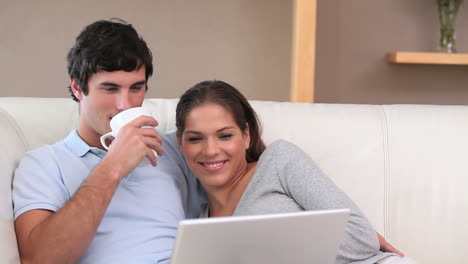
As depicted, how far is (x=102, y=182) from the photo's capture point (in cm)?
134

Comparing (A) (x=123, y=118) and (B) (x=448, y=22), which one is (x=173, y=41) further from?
(A) (x=123, y=118)

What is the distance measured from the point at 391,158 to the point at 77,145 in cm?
91

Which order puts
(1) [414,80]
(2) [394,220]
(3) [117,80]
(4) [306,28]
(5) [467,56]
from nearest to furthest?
1. (3) [117,80]
2. (2) [394,220]
3. (4) [306,28]
4. (5) [467,56]
5. (1) [414,80]

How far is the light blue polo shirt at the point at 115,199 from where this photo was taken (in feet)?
4.56

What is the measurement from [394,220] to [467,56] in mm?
1265

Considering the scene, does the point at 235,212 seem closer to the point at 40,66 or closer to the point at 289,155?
the point at 289,155

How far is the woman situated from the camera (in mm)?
1401

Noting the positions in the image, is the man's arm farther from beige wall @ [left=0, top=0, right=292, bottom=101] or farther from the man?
beige wall @ [left=0, top=0, right=292, bottom=101]

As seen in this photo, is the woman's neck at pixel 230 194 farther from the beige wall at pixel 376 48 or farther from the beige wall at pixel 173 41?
the beige wall at pixel 376 48

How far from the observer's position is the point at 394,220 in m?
1.78

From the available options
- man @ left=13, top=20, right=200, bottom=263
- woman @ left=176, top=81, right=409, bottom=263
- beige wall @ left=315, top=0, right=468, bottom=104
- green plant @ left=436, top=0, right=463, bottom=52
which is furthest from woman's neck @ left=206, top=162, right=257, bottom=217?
green plant @ left=436, top=0, right=463, bottom=52

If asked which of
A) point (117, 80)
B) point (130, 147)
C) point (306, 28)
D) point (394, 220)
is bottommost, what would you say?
point (394, 220)

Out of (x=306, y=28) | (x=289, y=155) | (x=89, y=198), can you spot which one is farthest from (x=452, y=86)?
(x=89, y=198)

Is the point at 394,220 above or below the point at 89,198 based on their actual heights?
below
